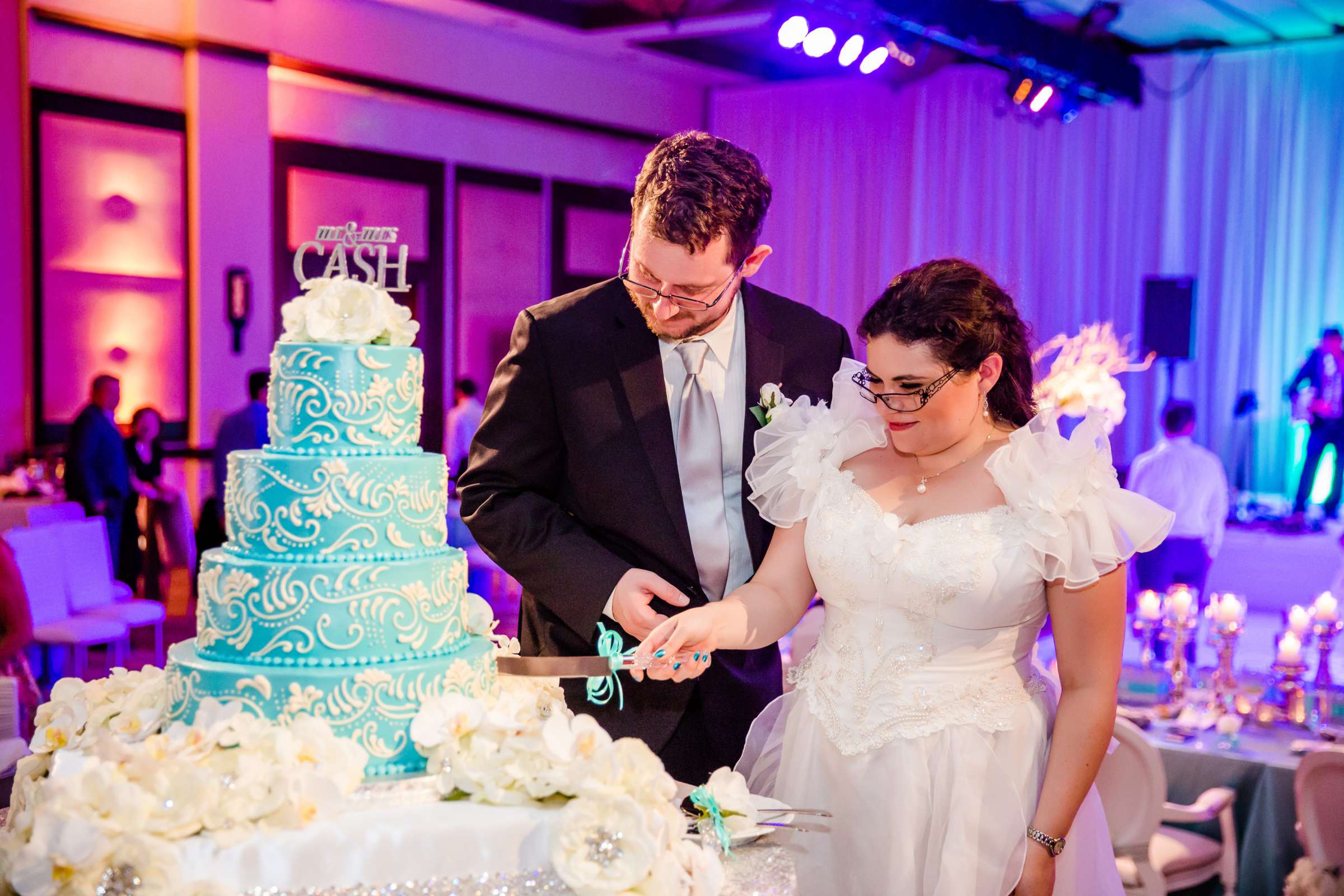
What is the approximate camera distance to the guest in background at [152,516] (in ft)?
27.5

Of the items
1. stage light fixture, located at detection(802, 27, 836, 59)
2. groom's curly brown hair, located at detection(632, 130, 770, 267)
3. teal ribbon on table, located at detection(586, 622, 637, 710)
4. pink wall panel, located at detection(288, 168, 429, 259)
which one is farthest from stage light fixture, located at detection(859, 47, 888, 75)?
teal ribbon on table, located at detection(586, 622, 637, 710)

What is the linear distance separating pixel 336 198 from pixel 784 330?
8894mm

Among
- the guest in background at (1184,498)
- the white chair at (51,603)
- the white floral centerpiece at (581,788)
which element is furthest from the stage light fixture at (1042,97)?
the white floral centerpiece at (581,788)

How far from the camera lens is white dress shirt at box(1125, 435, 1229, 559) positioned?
8297mm

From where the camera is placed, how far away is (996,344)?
233 cm

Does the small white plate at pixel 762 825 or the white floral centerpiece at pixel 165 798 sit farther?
the small white plate at pixel 762 825

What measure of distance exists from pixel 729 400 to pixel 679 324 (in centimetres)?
30

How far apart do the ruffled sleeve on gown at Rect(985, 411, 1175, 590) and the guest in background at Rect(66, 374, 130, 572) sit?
6.91 metres

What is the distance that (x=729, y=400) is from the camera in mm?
2672

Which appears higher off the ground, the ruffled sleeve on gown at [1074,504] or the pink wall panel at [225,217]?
the pink wall panel at [225,217]

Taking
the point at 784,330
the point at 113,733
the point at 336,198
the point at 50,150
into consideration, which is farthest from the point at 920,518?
the point at 336,198

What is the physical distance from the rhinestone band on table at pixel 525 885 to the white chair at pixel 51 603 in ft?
18.0

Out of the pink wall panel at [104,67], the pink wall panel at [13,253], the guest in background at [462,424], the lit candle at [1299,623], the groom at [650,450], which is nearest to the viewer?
the groom at [650,450]

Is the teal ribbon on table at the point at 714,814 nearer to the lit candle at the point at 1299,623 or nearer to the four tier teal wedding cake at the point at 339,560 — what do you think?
the four tier teal wedding cake at the point at 339,560
